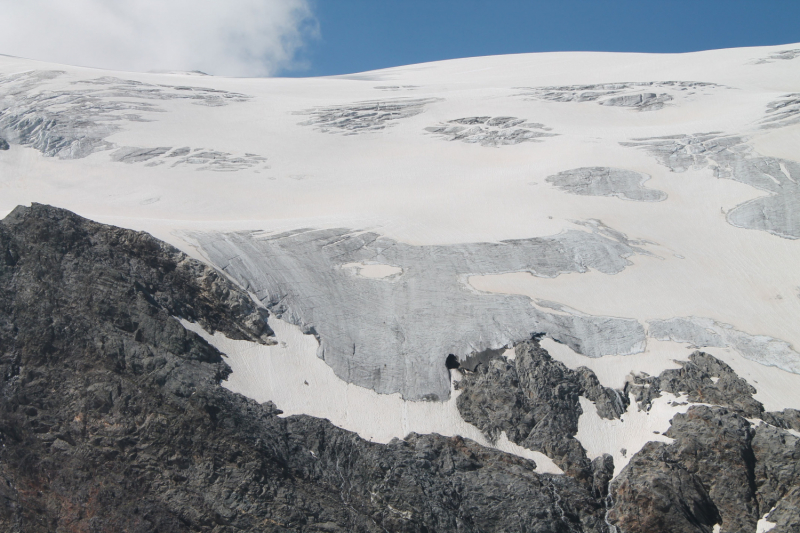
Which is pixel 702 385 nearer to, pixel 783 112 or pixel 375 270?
pixel 375 270

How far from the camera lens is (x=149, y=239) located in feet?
55.9

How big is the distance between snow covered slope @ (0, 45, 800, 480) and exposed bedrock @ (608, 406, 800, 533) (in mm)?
1054

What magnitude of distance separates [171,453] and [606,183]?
72.0 ft

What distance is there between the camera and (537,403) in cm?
1538

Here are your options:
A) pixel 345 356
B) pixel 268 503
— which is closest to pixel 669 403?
pixel 345 356

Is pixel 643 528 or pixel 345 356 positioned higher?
pixel 345 356

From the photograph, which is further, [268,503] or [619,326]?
[619,326]

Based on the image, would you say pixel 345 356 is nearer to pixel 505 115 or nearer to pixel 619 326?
pixel 619 326

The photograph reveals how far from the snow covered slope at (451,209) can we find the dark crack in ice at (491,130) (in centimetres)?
19

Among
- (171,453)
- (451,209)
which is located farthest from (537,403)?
(451,209)

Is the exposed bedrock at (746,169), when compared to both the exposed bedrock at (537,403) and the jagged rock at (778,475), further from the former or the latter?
the exposed bedrock at (537,403)

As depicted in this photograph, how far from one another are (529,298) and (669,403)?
5207 mm

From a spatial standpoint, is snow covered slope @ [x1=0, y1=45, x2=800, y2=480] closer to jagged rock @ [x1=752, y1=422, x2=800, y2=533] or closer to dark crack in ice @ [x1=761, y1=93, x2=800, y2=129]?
dark crack in ice @ [x1=761, y1=93, x2=800, y2=129]

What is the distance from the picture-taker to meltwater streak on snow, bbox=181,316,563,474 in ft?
48.3
